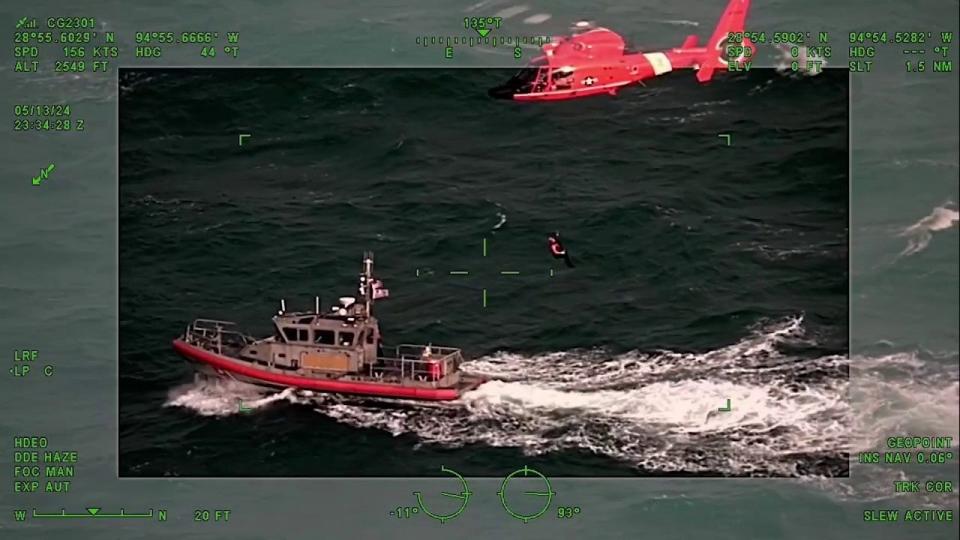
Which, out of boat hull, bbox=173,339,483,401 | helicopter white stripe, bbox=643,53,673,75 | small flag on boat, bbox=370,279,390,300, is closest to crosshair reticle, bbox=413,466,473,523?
boat hull, bbox=173,339,483,401

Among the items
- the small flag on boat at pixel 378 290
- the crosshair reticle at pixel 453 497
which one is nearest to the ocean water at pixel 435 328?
the crosshair reticle at pixel 453 497

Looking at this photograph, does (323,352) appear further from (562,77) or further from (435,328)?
(562,77)

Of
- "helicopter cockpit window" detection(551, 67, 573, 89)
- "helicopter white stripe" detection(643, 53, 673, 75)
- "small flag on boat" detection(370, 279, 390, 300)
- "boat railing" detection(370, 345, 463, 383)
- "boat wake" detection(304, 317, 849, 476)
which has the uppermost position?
"helicopter white stripe" detection(643, 53, 673, 75)

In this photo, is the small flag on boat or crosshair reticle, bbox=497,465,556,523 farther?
the small flag on boat

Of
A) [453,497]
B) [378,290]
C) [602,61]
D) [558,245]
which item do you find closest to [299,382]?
[378,290]

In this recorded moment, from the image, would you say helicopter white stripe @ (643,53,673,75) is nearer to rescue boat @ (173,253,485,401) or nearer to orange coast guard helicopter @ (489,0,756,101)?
orange coast guard helicopter @ (489,0,756,101)

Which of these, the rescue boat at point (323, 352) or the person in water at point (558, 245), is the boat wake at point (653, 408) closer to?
the rescue boat at point (323, 352)

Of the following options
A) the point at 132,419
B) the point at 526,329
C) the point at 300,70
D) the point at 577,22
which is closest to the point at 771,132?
the point at 577,22
